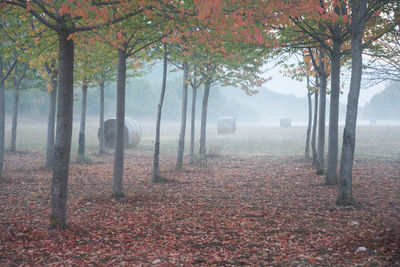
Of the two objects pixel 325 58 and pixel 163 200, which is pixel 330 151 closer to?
pixel 325 58

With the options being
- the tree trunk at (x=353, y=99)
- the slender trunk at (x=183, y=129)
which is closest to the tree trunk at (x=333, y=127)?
the tree trunk at (x=353, y=99)

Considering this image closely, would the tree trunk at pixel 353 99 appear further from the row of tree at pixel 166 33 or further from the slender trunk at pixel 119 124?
the slender trunk at pixel 119 124

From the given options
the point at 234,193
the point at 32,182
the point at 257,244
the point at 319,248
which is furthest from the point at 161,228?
the point at 32,182

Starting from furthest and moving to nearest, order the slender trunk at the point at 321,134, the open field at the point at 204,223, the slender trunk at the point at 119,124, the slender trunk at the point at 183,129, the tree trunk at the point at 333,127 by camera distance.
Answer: the slender trunk at the point at 183,129 < the slender trunk at the point at 321,134 < the tree trunk at the point at 333,127 < the slender trunk at the point at 119,124 < the open field at the point at 204,223

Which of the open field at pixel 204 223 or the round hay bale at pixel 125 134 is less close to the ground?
the round hay bale at pixel 125 134

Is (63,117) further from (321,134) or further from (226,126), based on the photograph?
(226,126)

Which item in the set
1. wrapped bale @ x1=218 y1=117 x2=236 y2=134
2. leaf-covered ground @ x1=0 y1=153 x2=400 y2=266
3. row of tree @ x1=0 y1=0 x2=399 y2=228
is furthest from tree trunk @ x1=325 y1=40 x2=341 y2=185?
wrapped bale @ x1=218 y1=117 x2=236 y2=134

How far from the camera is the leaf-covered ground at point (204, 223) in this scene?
4.59 metres

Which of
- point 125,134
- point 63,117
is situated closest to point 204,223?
point 63,117

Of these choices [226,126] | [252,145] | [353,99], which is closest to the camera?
[353,99]

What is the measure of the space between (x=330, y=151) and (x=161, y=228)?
5.92m

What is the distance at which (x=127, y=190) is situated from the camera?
9.23 meters

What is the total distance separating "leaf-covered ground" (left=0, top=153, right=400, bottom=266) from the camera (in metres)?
4.59

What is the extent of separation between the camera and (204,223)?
628cm
